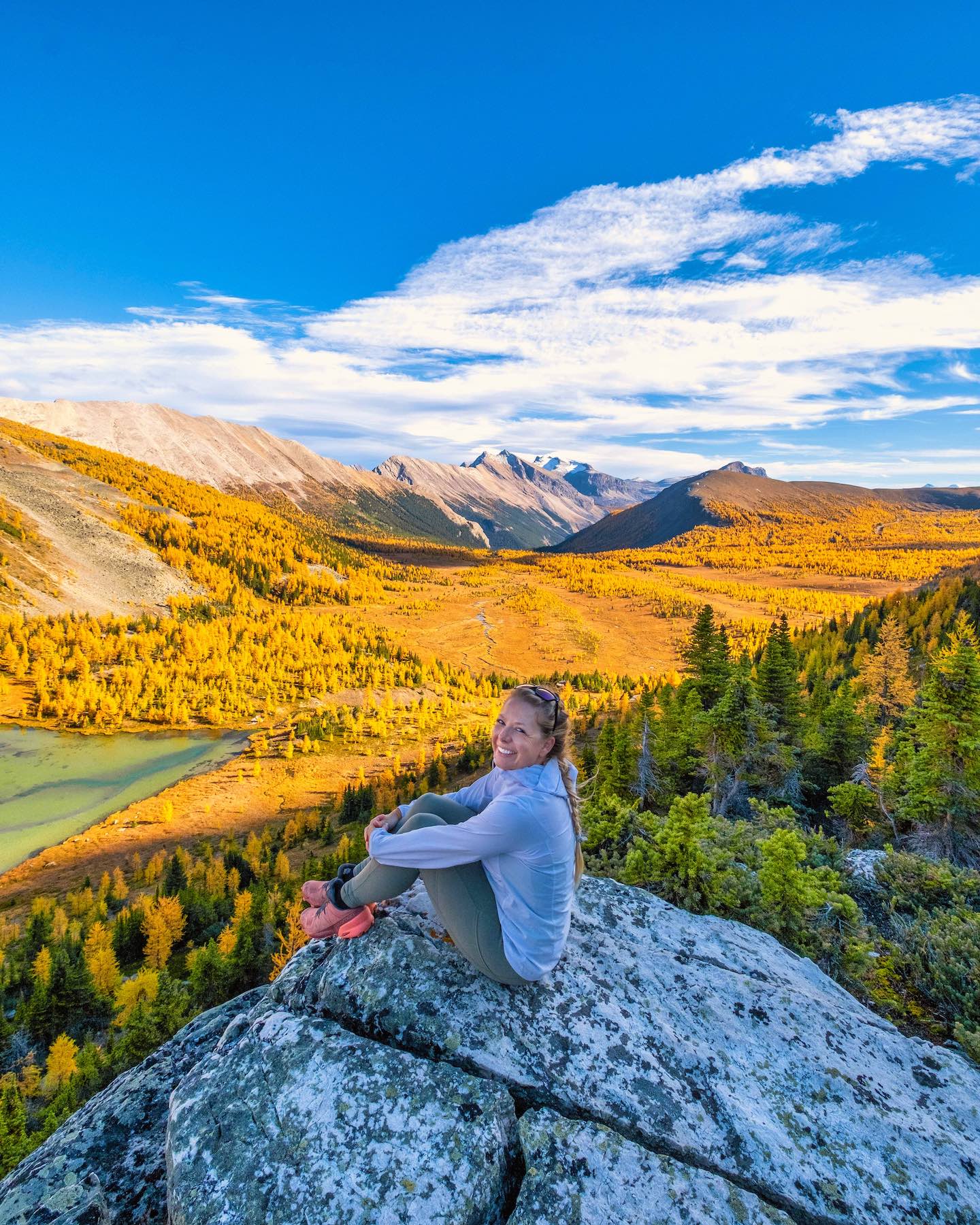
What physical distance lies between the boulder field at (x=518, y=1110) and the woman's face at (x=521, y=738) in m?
2.05

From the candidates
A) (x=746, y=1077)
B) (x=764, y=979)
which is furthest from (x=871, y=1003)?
(x=746, y=1077)

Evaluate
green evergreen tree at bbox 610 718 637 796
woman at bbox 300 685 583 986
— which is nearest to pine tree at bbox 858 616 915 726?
green evergreen tree at bbox 610 718 637 796

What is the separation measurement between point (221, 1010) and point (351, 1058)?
117 inches

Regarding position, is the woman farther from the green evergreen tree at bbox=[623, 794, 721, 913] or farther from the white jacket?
the green evergreen tree at bbox=[623, 794, 721, 913]

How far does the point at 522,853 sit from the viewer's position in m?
4.27

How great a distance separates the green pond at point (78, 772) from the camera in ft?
152

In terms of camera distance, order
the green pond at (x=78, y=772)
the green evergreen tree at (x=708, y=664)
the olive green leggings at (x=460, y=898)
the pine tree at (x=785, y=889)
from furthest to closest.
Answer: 1. the green pond at (x=78, y=772)
2. the green evergreen tree at (x=708, y=664)
3. the pine tree at (x=785, y=889)
4. the olive green leggings at (x=460, y=898)

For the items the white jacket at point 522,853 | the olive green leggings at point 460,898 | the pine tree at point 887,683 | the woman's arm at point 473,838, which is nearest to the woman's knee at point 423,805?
the olive green leggings at point 460,898

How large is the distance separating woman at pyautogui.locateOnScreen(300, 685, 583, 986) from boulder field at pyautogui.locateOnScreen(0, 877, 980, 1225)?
522 millimetres

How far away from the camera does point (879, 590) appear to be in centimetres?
14738

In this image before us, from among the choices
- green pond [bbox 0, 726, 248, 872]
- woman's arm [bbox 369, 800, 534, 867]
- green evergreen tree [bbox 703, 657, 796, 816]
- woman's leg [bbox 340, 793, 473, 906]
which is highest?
woman's arm [bbox 369, 800, 534, 867]

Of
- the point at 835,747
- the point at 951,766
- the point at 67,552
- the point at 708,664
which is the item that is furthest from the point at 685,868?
the point at 67,552

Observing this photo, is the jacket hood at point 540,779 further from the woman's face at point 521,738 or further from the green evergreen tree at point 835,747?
the green evergreen tree at point 835,747

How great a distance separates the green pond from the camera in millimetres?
46281
